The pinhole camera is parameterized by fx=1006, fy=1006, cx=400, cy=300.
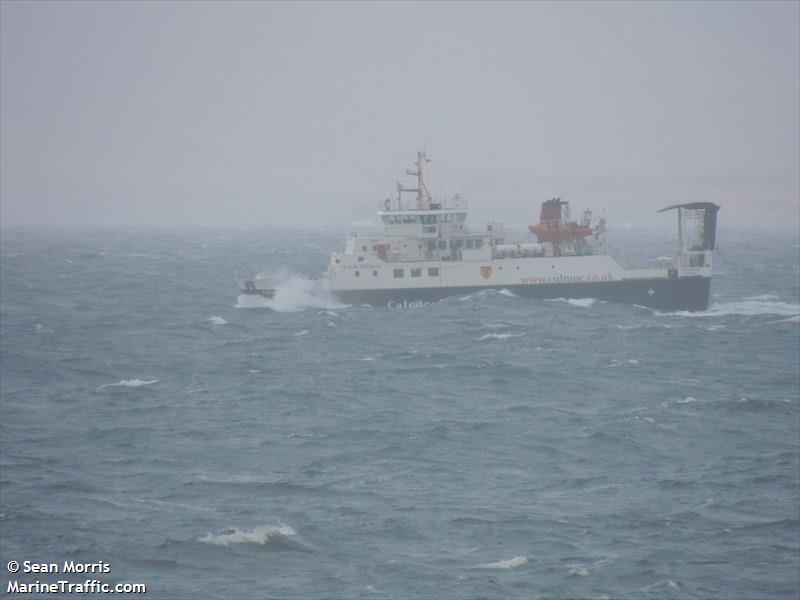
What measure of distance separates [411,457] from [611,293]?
37.8 meters

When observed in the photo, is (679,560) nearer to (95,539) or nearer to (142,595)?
(142,595)

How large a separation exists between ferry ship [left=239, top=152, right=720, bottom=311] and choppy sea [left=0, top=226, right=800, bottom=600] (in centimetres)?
615

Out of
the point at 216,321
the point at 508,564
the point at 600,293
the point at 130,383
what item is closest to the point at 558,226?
the point at 600,293

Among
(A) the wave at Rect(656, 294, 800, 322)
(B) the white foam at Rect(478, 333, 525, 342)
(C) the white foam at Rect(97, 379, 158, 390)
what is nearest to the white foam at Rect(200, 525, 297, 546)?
(C) the white foam at Rect(97, 379, 158, 390)

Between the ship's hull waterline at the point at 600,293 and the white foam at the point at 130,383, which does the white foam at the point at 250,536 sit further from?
the ship's hull waterline at the point at 600,293

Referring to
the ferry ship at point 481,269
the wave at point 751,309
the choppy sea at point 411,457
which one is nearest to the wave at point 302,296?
the ferry ship at point 481,269

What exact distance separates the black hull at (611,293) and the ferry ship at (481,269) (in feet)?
0.21

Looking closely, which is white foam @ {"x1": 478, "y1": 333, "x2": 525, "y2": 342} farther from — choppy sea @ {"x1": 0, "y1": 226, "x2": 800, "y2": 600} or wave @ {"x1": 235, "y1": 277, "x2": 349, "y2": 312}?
wave @ {"x1": 235, "y1": 277, "x2": 349, "y2": 312}

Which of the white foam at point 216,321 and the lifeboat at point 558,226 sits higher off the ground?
the lifeboat at point 558,226

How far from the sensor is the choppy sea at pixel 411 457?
72.3 feet

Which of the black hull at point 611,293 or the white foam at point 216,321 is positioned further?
the black hull at point 611,293

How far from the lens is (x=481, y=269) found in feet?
213

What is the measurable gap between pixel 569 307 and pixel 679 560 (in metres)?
41.4

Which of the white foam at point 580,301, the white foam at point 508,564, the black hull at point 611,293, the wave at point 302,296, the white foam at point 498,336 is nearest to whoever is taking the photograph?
the white foam at point 508,564
